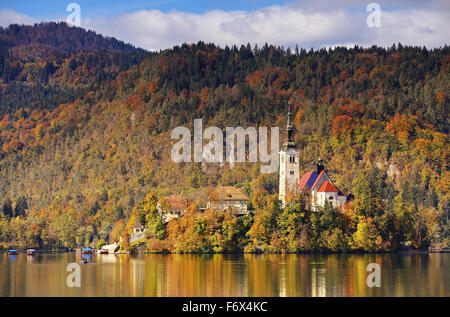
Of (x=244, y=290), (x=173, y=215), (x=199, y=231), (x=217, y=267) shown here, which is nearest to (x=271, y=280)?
(x=244, y=290)

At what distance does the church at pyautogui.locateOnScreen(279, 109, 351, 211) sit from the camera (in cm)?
16788

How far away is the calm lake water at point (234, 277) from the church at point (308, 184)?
24.8m

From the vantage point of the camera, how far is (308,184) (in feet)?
570

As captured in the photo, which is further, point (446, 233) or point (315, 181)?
point (446, 233)

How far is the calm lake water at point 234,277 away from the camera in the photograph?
93.8m

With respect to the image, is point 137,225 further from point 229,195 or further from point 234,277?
point 234,277

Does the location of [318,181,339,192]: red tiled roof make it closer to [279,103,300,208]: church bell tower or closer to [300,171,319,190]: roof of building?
[300,171,319,190]: roof of building

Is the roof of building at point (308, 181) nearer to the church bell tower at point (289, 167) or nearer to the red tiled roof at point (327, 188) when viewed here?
the church bell tower at point (289, 167)

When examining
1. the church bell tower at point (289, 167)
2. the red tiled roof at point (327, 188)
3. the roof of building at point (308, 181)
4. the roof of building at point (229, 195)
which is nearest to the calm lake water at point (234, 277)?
the red tiled roof at point (327, 188)

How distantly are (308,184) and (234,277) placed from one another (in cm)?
6925

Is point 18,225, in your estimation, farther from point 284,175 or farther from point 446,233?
point 446,233
